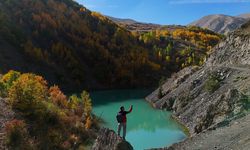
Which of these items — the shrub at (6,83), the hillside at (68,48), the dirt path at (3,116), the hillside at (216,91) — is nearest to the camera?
the dirt path at (3,116)

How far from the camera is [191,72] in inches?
3433

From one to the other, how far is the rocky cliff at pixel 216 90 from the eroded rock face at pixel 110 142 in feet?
48.1

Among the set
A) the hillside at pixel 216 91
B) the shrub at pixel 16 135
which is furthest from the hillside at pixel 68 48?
the shrub at pixel 16 135

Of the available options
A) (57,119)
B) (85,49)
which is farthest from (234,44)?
(85,49)

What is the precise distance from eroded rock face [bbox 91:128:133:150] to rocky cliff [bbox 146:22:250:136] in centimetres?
1466

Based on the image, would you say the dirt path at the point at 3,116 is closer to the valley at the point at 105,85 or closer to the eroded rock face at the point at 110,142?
the valley at the point at 105,85

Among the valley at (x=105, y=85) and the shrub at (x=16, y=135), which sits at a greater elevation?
the valley at (x=105, y=85)

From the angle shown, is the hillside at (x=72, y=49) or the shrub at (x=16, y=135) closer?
the shrub at (x=16, y=135)

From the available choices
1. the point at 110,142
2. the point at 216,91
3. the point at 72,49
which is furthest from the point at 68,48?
the point at 110,142

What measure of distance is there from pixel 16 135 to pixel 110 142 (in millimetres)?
11989

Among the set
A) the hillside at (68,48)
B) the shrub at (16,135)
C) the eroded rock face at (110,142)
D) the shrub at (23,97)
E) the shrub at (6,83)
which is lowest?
the eroded rock face at (110,142)

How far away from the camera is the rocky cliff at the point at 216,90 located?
146 feet

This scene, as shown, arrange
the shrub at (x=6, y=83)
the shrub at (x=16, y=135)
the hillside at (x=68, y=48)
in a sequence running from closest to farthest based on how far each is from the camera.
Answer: the shrub at (x=16, y=135), the shrub at (x=6, y=83), the hillside at (x=68, y=48)

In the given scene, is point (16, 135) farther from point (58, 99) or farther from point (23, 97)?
point (58, 99)
